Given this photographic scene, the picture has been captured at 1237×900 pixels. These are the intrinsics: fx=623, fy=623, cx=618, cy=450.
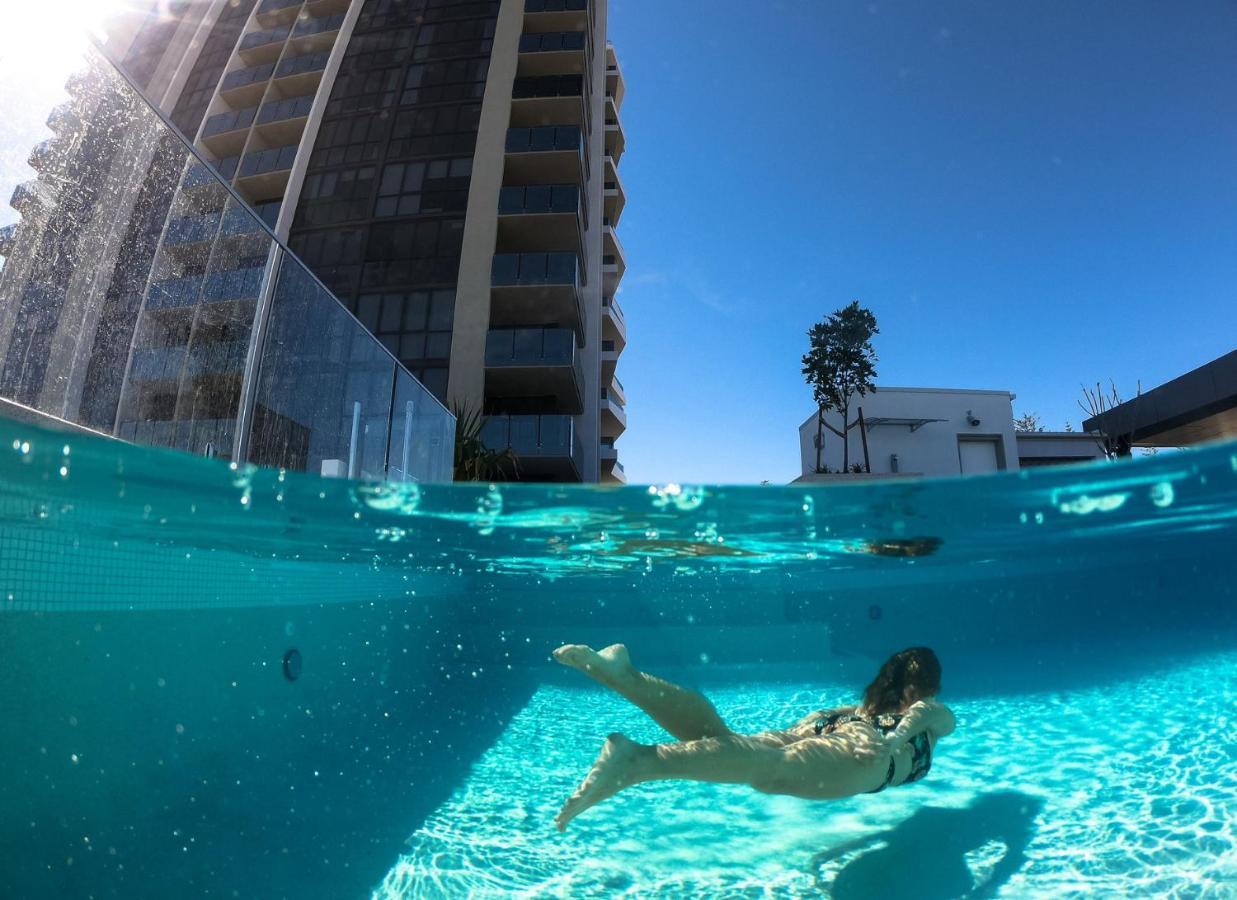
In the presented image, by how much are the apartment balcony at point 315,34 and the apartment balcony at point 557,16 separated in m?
7.56

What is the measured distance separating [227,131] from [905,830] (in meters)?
28.9

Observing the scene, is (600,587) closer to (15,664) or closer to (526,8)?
(15,664)

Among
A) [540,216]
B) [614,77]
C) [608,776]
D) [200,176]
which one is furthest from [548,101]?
[608,776]

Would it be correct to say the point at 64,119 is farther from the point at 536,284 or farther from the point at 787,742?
the point at 536,284

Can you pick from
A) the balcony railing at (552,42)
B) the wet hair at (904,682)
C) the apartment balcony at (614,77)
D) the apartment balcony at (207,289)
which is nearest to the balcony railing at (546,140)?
the balcony railing at (552,42)

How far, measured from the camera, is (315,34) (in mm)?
24781

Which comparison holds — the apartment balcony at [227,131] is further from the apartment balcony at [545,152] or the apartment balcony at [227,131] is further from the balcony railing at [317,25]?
the apartment balcony at [545,152]

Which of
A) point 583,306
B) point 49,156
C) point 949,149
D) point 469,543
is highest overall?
point 949,149

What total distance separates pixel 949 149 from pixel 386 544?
2657cm

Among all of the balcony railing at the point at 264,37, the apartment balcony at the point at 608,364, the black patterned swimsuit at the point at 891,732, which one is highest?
the balcony railing at the point at 264,37

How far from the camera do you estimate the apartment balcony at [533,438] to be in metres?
16.6

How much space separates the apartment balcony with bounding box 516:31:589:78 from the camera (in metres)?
22.8

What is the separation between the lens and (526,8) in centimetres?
2402

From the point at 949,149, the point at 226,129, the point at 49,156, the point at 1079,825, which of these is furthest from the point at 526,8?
the point at 1079,825
